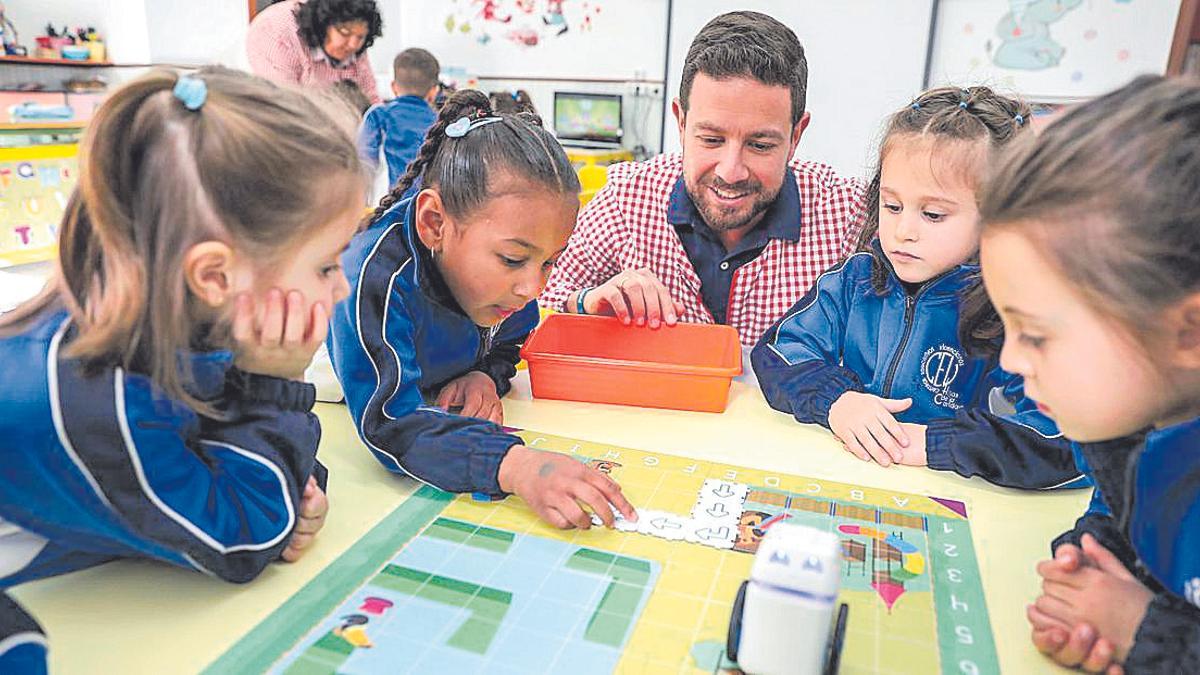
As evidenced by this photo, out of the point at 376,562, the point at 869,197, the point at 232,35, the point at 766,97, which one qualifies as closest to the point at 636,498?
the point at 376,562

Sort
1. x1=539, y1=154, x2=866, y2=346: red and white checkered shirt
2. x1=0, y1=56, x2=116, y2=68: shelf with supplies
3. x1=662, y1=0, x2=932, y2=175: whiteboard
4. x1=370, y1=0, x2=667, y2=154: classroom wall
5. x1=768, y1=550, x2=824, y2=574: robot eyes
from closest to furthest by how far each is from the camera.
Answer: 1. x1=768, y1=550, x2=824, y2=574: robot eyes
2. x1=539, y1=154, x2=866, y2=346: red and white checkered shirt
3. x1=0, y1=56, x2=116, y2=68: shelf with supplies
4. x1=662, y1=0, x2=932, y2=175: whiteboard
5. x1=370, y1=0, x2=667, y2=154: classroom wall

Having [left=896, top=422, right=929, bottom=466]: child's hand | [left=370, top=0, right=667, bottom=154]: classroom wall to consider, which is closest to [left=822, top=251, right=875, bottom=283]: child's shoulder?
[left=896, top=422, right=929, bottom=466]: child's hand

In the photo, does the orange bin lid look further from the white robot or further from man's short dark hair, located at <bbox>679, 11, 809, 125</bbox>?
the white robot

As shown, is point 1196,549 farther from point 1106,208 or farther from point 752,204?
point 752,204

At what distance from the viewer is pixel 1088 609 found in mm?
638

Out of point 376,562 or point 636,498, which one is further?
point 636,498

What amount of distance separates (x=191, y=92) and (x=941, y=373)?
37.0 inches

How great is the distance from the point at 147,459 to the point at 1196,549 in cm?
76

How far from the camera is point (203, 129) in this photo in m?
0.61

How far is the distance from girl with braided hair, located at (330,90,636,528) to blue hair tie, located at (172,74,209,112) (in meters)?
0.33

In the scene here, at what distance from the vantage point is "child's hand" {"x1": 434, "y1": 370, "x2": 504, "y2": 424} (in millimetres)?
1050

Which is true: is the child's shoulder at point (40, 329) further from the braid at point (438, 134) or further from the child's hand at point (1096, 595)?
the child's hand at point (1096, 595)

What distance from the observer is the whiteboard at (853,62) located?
3.69 meters

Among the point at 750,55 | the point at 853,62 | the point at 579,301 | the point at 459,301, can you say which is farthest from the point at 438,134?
the point at 853,62
